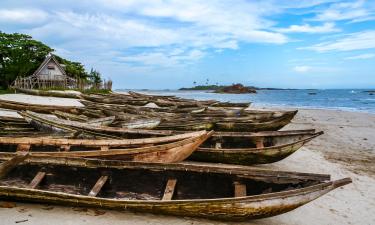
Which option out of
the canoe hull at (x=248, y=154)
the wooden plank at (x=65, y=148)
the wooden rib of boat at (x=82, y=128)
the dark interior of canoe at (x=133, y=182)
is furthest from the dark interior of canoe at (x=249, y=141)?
the wooden plank at (x=65, y=148)

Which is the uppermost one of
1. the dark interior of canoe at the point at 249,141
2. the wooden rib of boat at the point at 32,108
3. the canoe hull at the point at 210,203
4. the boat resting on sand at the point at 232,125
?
the wooden rib of boat at the point at 32,108

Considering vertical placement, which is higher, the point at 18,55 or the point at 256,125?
the point at 18,55

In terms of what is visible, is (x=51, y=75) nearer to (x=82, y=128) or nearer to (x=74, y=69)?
(x=74, y=69)

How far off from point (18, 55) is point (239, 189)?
32.9 metres

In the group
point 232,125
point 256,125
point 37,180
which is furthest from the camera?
point 232,125

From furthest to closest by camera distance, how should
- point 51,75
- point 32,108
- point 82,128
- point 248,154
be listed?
point 51,75 → point 32,108 → point 82,128 → point 248,154

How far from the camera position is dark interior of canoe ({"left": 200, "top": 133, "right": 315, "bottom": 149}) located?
7.48 meters

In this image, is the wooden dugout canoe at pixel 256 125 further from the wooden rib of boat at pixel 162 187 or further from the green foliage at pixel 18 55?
the green foliage at pixel 18 55

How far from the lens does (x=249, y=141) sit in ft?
24.9

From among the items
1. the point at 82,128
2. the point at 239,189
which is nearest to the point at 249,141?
the point at 239,189

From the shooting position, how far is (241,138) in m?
7.61

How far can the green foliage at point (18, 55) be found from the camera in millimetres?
29845

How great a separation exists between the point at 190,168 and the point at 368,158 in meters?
7.16

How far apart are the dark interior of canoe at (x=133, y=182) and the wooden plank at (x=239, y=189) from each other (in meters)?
0.01
